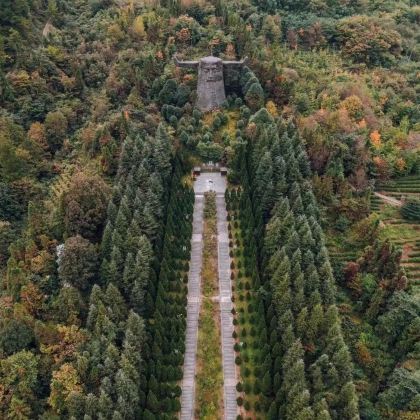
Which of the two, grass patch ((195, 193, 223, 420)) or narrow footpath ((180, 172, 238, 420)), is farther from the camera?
narrow footpath ((180, 172, 238, 420))

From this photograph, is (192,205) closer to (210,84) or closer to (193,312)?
(193,312)

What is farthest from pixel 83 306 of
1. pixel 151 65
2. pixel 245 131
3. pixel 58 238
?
pixel 151 65

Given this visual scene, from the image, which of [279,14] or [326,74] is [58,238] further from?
[279,14]

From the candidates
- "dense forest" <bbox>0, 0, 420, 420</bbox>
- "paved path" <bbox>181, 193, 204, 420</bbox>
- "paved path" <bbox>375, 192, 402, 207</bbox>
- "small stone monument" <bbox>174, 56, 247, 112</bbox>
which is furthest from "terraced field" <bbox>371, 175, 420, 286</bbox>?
"small stone monument" <bbox>174, 56, 247, 112</bbox>

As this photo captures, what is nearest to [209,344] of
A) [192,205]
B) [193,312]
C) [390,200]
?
[193,312]

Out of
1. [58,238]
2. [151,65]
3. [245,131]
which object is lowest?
[58,238]

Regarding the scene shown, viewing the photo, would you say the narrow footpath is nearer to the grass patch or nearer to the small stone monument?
the grass patch

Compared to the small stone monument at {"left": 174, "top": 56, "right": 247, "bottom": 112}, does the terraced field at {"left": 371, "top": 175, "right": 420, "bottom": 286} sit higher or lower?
lower
